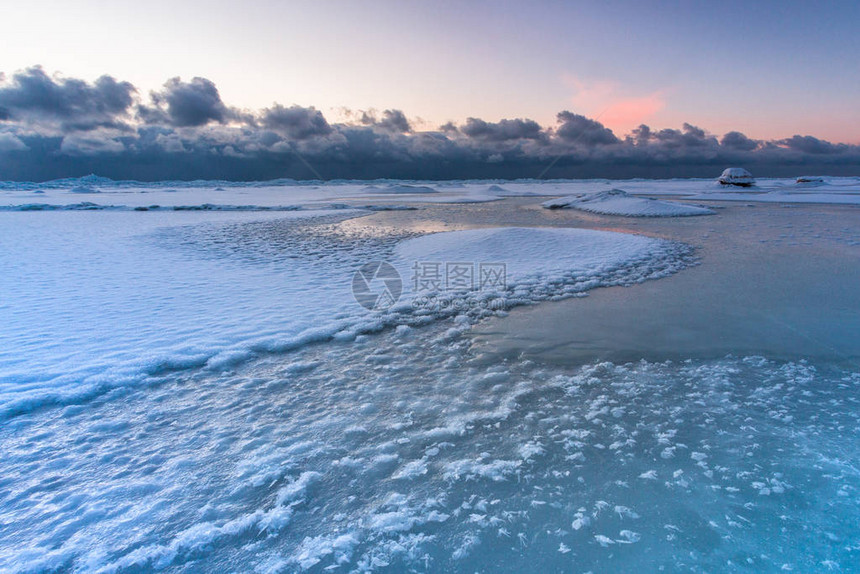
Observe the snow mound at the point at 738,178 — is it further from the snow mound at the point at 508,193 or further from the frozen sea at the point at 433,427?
the frozen sea at the point at 433,427

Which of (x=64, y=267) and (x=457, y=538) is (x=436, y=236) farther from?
(x=457, y=538)

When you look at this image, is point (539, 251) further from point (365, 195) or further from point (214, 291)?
point (365, 195)

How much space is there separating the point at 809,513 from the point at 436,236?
1242 centimetres

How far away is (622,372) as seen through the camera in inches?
181

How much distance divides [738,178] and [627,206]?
4288 cm

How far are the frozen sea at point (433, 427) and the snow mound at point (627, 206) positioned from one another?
48.9ft

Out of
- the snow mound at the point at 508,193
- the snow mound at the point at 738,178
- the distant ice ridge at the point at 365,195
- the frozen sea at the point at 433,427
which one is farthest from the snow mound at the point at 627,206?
the snow mound at the point at 738,178

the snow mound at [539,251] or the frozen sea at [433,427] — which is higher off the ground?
the snow mound at [539,251]

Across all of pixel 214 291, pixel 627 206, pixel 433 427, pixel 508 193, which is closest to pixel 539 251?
pixel 214 291

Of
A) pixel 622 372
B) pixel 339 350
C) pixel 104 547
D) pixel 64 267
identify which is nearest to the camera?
pixel 104 547

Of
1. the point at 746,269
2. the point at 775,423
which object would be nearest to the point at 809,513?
the point at 775,423

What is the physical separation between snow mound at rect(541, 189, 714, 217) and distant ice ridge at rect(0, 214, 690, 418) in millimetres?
10754

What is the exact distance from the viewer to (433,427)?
3623mm

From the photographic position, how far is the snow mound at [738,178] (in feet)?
174
